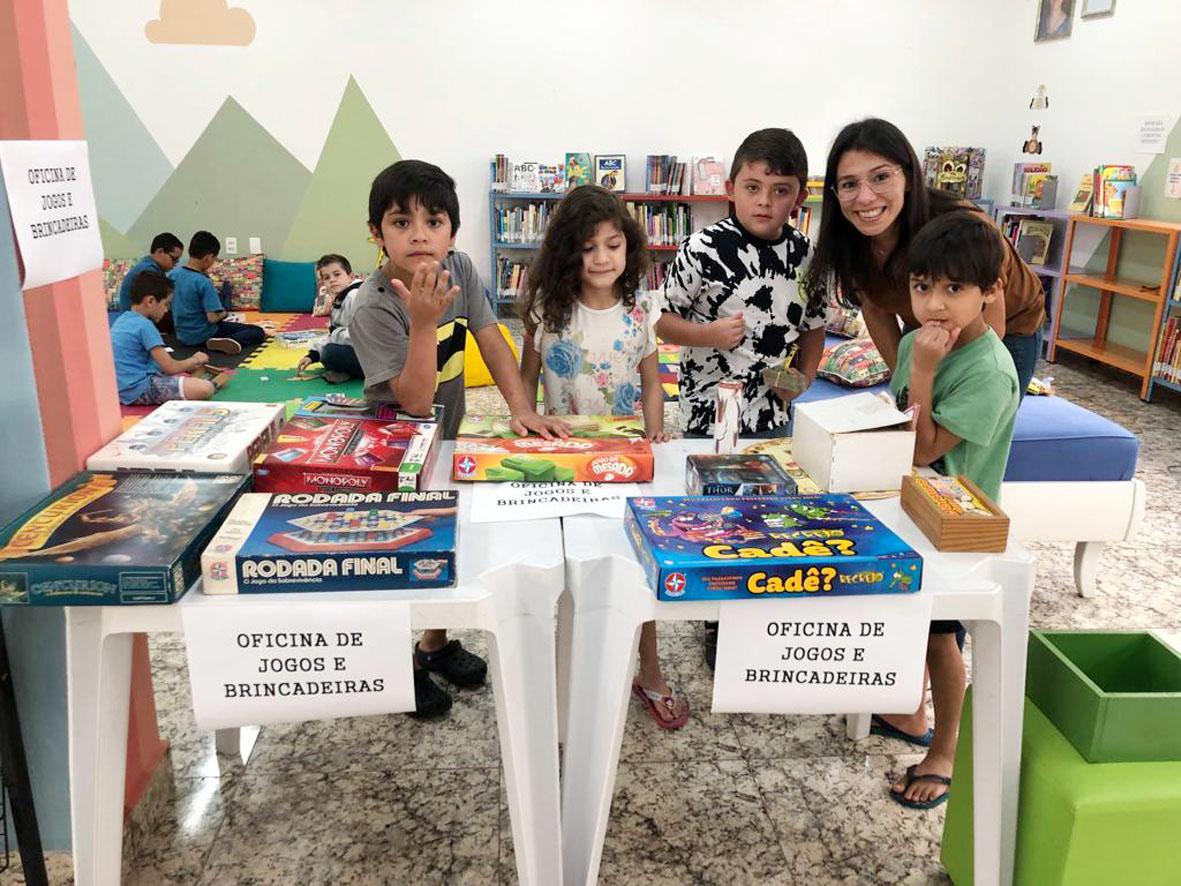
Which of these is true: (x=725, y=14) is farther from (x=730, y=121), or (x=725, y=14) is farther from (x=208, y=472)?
(x=208, y=472)

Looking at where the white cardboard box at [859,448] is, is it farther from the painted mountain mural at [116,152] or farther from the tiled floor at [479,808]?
the painted mountain mural at [116,152]

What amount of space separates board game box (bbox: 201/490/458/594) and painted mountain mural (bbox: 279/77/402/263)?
220 inches

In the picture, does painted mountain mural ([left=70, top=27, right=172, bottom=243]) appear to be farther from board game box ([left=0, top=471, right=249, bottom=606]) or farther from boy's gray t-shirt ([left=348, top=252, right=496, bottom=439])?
board game box ([left=0, top=471, right=249, bottom=606])

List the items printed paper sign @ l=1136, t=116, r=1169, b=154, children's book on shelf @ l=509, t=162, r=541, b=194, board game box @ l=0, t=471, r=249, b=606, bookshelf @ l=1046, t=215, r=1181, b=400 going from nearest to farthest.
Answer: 1. board game box @ l=0, t=471, r=249, b=606
2. bookshelf @ l=1046, t=215, r=1181, b=400
3. printed paper sign @ l=1136, t=116, r=1169, b=154
4. children's book on shelf @ l=509, t=162, r=541, b=194

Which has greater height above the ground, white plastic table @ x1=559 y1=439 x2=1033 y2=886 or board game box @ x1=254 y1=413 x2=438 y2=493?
board game box @ x1=254 y1=413 x2=438 y2=493

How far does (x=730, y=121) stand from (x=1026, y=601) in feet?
19.1

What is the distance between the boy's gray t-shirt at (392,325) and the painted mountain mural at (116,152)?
17.5 ft

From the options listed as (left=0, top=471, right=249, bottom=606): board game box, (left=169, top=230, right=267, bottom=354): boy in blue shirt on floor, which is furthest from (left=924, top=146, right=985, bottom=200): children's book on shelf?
(left=0, top=471, right=249, bottom=606): board game box

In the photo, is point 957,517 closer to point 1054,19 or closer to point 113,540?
point 113,540

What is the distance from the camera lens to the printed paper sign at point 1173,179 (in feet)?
16.0

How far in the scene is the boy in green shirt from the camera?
145cm

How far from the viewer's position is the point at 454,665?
2.12m

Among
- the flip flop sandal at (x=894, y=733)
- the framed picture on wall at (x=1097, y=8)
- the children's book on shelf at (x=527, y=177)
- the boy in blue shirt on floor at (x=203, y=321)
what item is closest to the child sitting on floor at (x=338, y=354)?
the boy in blue shirt on floor at (x=203, y=321)

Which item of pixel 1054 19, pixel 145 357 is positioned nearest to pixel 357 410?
pixel 145 357
